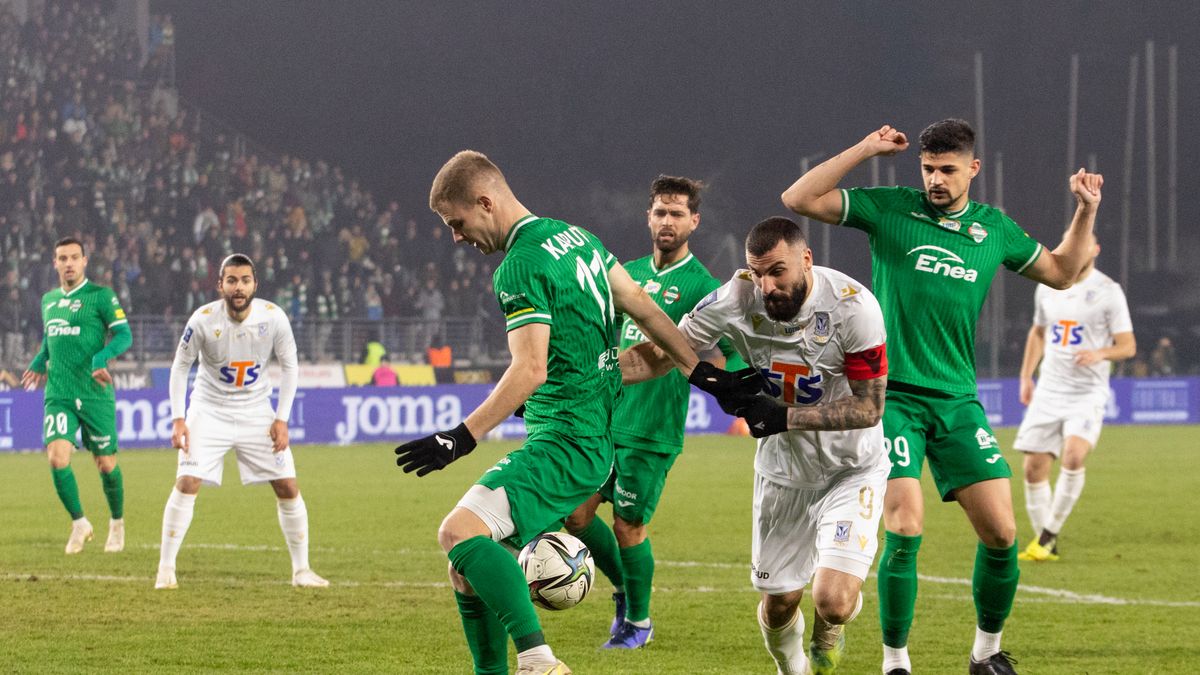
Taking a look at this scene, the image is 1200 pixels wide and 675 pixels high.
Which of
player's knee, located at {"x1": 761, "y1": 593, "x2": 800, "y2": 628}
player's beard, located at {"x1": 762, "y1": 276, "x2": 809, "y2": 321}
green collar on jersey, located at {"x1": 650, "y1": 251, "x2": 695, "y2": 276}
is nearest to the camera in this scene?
player's beard, located at {"x1": 762, "y1": 276, "x2": 809, "y2": 321}

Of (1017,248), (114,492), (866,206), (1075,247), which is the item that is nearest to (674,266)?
(866,206)

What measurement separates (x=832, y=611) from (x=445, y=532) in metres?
1.54

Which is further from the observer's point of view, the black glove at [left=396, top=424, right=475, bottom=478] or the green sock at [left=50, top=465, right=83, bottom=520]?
the green sock at [left=50, top=465, right=83, bottom=520]

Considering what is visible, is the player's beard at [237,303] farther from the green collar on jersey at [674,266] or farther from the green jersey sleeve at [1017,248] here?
the green jersey sleeve at [1017,248]

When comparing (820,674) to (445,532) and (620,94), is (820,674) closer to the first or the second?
(445,532)

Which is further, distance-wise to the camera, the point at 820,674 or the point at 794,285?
the point at 820,674

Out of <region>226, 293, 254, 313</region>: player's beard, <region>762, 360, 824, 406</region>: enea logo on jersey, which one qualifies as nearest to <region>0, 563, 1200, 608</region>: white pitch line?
<region>226, 293, 254, 313</region>: player's beard

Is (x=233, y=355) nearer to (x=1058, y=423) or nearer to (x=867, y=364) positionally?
(x=867, y=364)

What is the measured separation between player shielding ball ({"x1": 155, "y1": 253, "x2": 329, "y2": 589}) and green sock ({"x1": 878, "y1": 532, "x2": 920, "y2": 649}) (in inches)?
170

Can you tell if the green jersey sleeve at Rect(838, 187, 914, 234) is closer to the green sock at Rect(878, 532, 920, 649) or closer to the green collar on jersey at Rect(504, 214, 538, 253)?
the green sock at Rect(878, 532, 920, 649)

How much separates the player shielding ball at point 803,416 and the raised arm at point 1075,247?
51.9 inches

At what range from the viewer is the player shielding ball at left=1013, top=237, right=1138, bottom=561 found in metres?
10.9

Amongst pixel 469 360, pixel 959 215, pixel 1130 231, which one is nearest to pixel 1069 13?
pixel 1130 231

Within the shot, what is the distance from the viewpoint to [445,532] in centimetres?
473
